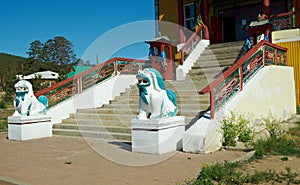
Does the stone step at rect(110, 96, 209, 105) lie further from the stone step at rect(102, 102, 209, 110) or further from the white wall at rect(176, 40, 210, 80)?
the white wall at rect(176, 40, 210, 80)

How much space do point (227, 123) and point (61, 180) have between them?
383cm

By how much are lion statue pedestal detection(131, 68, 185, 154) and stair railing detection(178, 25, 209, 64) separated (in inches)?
226

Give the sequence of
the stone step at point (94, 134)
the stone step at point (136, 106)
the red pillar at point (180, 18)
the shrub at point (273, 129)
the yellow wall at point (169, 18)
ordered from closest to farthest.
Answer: the shrub at point (273, 129), the stone step at point (94, 134), the stone step at point (136, 106), the red pillar at point (180, 18), the yellow wall at point (169, 18)

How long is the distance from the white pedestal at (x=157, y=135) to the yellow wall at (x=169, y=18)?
1154 centimetres

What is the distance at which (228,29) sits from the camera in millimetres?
17391

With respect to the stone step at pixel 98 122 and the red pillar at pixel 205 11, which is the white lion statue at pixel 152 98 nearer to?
the stone step at pixel 98 122

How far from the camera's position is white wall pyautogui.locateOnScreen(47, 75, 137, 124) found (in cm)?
1080

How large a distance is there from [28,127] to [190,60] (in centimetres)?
666

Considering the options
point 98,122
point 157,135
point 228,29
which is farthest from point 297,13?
point 157,135

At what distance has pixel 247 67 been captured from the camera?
8594 millimetres

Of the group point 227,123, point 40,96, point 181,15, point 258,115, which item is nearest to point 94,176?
point 227,123

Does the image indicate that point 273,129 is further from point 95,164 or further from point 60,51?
point 60,51

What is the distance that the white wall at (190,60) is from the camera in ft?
40.6

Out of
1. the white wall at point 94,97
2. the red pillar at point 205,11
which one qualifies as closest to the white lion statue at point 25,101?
the white wall at point 94,97
